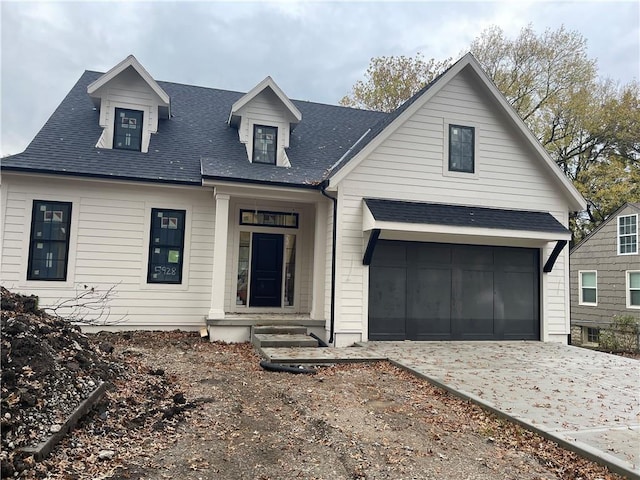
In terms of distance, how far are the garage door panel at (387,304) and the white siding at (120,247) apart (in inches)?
157

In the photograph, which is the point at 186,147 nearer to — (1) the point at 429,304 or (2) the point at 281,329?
(2) the point at 281,329

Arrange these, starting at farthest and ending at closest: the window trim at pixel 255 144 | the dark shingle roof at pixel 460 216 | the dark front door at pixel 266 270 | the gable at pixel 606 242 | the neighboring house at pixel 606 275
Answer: the gable at pixel 606 242, the neighboring house at pixel 606 275, the window trim at pixel 255 144, the dark front door at pixel 266 270, the dark shingle roof at pixel 460 216

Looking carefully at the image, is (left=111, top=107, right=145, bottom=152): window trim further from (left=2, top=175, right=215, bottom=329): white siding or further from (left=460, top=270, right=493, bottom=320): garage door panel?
(left=460, top=270, right=493, bottom=320): garage door panel

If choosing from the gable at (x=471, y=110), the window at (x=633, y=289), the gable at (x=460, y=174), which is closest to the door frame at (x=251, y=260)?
the gable at (x=471, y=110)

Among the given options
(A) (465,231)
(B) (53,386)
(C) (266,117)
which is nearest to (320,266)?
(A) (465,231)

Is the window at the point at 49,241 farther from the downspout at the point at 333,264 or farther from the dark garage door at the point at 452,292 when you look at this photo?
the dark garage door at the point at 452,292

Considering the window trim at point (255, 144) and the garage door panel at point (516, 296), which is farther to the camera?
the window trim at point (255, 144)

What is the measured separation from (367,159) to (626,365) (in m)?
6.58

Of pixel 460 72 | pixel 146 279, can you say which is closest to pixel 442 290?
pixel 460 72

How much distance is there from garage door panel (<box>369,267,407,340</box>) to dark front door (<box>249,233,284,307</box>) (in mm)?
2806

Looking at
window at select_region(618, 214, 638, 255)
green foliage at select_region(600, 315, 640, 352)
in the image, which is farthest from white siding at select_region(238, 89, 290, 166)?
window at select_region(618, 214, 638, 255)

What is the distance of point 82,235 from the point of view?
9.81 metres

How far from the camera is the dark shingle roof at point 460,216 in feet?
30.6

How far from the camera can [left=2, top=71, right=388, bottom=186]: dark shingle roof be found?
9.78 m
